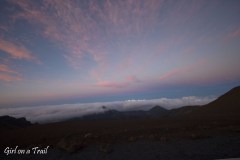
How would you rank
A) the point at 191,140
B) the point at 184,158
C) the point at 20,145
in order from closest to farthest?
the point at 184,158, the point at 191,140, the point at 20,145

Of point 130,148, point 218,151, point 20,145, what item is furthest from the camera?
point 20,145

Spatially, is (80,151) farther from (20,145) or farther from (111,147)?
(20,145)

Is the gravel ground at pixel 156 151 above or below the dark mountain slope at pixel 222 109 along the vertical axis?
below

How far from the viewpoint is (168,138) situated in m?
14.3

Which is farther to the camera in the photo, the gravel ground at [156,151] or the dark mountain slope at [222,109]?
the dark mountain slope at [222,109]

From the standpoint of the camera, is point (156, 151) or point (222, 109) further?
point (222, 109)

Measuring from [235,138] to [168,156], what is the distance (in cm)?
677

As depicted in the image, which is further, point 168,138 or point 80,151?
point 168,138

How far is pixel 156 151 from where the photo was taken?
12.1m

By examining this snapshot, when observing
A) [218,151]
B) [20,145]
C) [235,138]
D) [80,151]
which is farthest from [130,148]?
[20,145]

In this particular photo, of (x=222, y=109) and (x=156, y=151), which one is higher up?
(x=222, y=109)

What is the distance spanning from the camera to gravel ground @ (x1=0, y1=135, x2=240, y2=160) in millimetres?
11242

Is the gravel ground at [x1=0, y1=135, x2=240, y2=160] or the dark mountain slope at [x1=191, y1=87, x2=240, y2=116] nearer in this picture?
the gravel ground at [x1=0, y1=135, x2=240, y2=160]

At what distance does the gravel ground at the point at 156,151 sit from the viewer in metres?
11.2
